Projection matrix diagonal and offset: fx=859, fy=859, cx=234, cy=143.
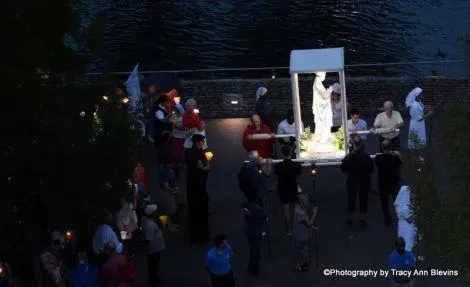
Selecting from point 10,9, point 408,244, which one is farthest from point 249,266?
point 10,9

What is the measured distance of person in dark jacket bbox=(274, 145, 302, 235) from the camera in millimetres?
13539

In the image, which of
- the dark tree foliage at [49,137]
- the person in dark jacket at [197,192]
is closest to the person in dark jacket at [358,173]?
the person in dark jacket at [197,192]

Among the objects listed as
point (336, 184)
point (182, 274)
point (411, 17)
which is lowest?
point (182, 274)

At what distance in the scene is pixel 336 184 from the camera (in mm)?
15812

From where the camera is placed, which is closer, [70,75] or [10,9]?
[10,9]

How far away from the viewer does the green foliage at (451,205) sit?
21.9 feet

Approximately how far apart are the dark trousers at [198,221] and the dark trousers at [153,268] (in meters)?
1.25

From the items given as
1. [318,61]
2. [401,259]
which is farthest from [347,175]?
[401,259]

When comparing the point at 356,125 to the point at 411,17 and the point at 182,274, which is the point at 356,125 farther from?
the point at 411,17

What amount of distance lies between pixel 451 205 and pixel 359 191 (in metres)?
6.83

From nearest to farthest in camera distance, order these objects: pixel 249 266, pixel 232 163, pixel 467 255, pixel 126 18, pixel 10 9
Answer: pixel 467 255 < pixel 10 9 < pixel 249 266 < pixel 232 163 < pixel 126 18

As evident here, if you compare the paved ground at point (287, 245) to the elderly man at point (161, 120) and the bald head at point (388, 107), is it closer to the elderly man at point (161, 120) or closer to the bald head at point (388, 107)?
the elderly man at point (161, 120)

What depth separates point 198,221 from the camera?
1377 centimetres

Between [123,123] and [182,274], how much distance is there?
2.54 m
